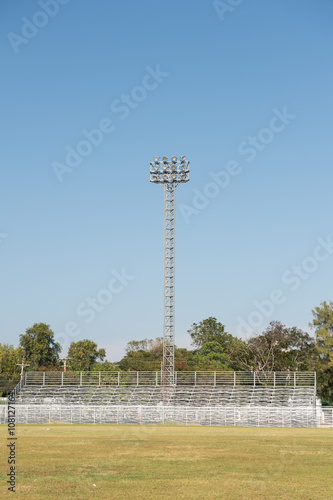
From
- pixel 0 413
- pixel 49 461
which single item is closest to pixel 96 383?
pixel 0 413

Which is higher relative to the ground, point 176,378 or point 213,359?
point 213,359

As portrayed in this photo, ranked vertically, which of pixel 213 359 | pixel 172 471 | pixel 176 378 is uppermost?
pixel 213 359

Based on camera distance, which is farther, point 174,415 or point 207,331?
point 207,331

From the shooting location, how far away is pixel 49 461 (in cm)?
1883

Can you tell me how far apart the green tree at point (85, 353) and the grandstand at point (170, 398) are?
39.9 m

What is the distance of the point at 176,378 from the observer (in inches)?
2229

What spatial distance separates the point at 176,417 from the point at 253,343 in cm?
3569

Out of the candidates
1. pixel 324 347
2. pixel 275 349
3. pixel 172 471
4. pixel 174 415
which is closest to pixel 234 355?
pixel 275 349

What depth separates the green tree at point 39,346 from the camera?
90250 mm

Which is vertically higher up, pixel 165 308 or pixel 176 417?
pixel 165 308

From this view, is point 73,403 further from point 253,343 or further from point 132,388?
point 253,343

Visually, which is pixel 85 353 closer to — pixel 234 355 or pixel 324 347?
pixel 234 355

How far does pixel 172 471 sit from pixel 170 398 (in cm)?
3855

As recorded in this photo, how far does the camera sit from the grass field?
12.8 meters
